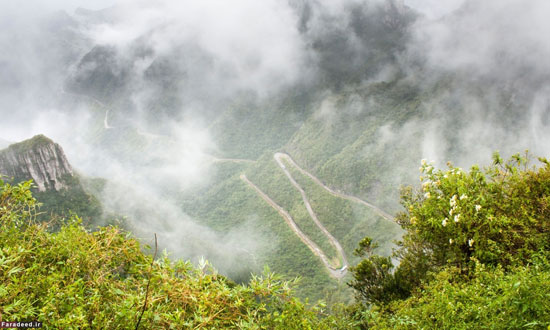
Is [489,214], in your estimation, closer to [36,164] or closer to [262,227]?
[36,164]

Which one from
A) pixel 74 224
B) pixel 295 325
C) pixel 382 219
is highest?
pixel 382 219

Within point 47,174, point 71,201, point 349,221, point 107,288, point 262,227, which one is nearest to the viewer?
point 107,288

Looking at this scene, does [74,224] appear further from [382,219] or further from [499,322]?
[382,219]

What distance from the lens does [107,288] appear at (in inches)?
Result: 143

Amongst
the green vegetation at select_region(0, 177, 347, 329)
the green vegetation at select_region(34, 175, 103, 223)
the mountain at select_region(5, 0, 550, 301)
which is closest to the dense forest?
the green vegetation at select_region(0, 177, 347, 329)

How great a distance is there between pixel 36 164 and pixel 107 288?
228 ft

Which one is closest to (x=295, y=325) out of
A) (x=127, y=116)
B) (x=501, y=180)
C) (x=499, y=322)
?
(x=499, y=322)

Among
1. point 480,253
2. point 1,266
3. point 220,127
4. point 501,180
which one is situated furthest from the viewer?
point 220,127

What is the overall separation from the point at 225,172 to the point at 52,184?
66996mm

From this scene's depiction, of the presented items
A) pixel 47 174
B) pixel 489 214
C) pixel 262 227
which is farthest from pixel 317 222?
pixel 489 214

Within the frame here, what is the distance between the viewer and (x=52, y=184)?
57781 mm

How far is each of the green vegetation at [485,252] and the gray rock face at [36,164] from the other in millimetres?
67043

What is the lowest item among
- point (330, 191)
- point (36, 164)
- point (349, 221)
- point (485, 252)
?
point (485, 252)

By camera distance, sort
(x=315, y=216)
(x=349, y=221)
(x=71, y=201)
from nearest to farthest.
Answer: (x=71, y=201)
(x=349, y=221)
(x=315, y=216)
